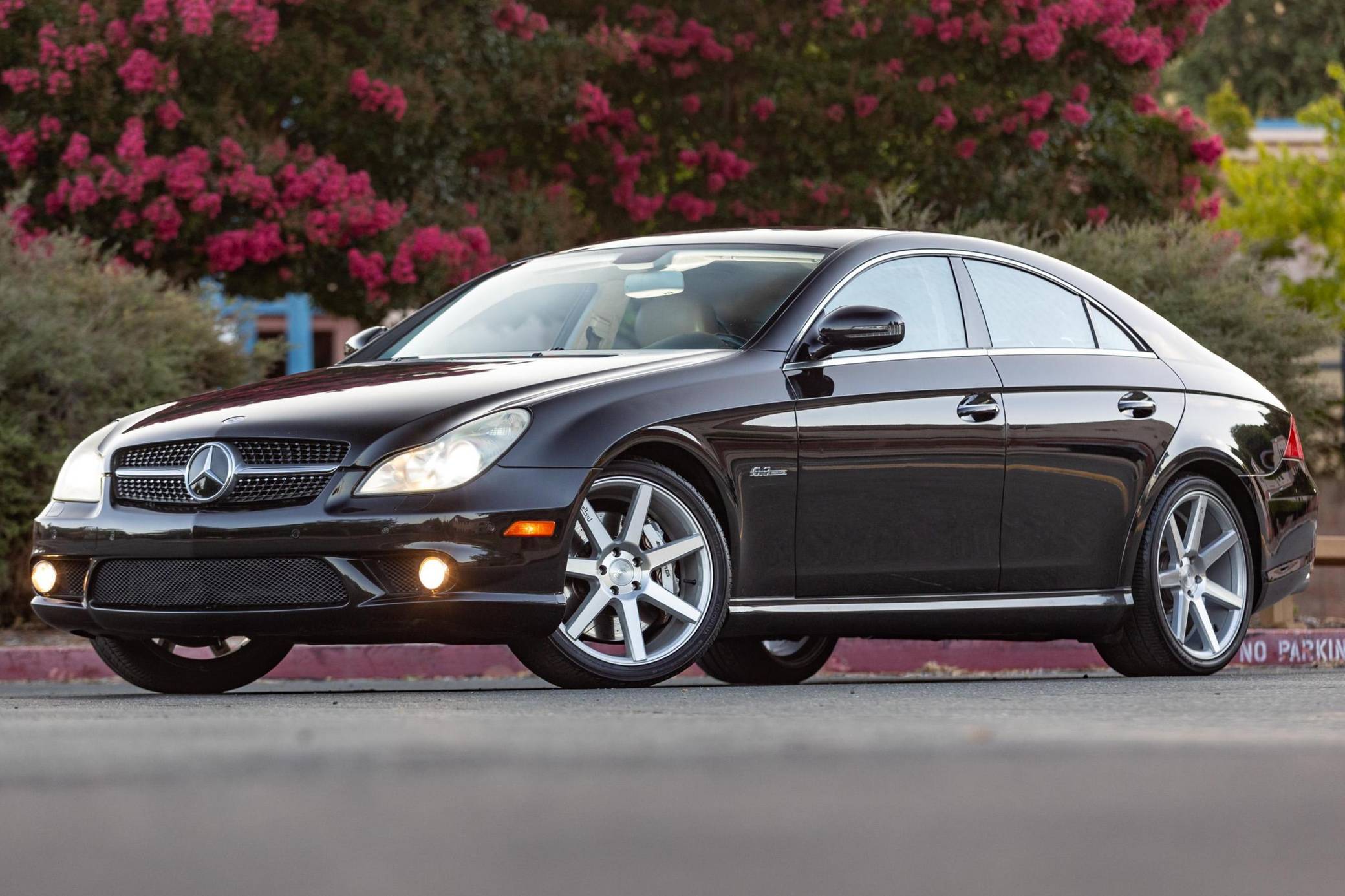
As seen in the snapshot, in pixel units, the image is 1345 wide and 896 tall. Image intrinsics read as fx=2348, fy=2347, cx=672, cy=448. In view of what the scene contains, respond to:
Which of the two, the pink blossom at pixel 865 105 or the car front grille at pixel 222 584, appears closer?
the car front grille at pixel 222 584

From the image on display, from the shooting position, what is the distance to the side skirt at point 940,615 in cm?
740

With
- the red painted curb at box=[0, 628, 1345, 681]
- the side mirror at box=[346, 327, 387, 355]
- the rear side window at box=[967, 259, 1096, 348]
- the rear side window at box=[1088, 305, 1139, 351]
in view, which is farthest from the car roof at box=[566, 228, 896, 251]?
the red painted curb at box=[0, 628, 1345, 681]

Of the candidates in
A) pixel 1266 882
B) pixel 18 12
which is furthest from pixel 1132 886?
pixel 18 12

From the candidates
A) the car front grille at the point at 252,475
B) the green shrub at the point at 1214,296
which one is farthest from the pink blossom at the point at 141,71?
the car front grille at the point at 252,475

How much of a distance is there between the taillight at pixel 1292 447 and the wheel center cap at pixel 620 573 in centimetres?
344

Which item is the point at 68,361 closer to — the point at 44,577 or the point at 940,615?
the point at 44,577

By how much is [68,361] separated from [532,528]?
650 centimetres

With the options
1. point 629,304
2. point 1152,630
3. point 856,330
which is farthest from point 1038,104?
point 856,330

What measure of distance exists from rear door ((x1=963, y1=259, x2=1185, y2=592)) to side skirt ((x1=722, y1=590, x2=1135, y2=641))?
0.23ft

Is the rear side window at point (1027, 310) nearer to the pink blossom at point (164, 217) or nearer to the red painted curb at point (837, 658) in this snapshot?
the red painted curb at point (837, 658)

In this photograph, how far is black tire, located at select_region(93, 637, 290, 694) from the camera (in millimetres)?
7891

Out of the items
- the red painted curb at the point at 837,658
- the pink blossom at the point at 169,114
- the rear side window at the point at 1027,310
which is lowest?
the red painted curb at the point at 837,658

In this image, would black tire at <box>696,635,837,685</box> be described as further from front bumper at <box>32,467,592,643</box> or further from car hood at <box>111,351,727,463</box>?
front bumper at <box>32,467,592,643</box>

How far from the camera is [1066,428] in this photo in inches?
326
